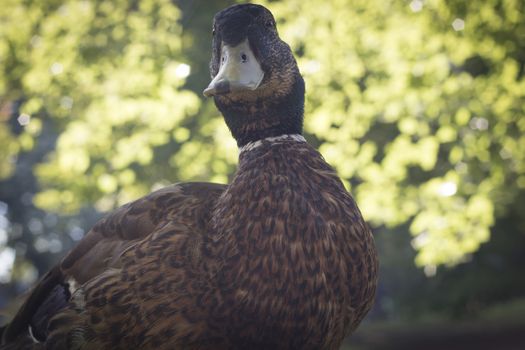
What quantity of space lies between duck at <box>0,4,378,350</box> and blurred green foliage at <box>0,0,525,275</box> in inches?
125

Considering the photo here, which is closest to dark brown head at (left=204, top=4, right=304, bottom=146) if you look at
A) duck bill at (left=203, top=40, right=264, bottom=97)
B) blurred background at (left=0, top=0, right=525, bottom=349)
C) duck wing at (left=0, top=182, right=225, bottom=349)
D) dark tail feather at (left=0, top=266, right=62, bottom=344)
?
duck bill at (left=203, top=40, right=264, bottom=97)

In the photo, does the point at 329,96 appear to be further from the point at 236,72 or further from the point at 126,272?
the point at 126,272

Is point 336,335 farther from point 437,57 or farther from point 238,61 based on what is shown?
point 437,57

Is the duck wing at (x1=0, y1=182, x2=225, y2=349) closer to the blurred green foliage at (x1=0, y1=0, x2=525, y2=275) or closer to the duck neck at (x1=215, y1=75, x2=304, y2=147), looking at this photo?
the duck neck at (x1=215, y1=75, x2=304, y2=147)

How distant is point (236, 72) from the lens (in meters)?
2.38

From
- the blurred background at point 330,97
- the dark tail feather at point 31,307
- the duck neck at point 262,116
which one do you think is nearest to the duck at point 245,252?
the duck neck at point 262,116

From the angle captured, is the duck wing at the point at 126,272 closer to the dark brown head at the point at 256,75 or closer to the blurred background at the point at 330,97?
the dark brown head at the point at 256,75

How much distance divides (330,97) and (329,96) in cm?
2

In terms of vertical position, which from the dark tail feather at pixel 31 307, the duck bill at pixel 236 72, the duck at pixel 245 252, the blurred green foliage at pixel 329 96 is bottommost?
the dark tail feather at pixel 31 307

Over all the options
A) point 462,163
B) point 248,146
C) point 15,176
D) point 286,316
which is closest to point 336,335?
point 286,316

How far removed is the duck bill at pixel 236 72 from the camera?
90.0 inches

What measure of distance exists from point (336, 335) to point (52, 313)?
1259 mm

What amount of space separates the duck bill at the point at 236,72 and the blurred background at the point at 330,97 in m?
3.20

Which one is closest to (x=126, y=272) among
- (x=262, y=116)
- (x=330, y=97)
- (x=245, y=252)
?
(x=245, y=252)
